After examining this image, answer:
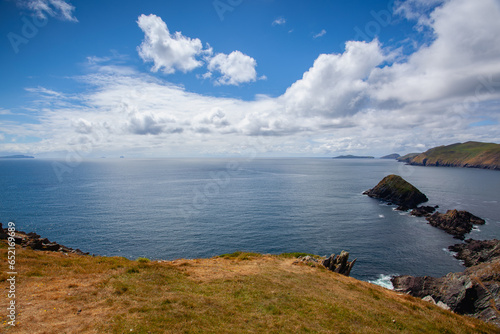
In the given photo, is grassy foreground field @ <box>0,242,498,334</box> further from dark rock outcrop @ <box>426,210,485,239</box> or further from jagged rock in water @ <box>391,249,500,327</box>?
dark rock outcrop @ <box>426,210,485,239</box>

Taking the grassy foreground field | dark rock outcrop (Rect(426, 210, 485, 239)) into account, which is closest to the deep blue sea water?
dark rock outcrop (Rect(426, 210, 485, 239))

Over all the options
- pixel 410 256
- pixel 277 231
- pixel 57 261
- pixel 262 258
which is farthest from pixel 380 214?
pixel 57 261

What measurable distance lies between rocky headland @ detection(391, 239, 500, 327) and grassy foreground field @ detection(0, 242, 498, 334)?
1450 centimetres

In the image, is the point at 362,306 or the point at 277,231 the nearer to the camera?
the point at 362,306

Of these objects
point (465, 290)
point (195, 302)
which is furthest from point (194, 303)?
point (465, 290)

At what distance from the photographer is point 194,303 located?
1980 centimetres

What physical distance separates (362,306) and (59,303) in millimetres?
26277

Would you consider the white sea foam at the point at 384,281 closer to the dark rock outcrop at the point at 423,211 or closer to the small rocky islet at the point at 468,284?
the small rocky islet at the point at 468,284

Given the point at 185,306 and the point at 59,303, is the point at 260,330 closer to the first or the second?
the point at 185,306

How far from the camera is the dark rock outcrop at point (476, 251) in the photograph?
55497mm

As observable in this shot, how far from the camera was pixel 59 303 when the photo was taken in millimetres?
18234

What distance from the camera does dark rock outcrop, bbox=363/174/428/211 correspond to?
111m

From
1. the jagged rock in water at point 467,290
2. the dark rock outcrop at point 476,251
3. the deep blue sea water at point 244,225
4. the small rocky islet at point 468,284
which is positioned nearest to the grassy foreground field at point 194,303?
the jagged rock in water at point 467,290

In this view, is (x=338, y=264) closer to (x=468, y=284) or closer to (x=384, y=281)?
(x=384, y=281)
